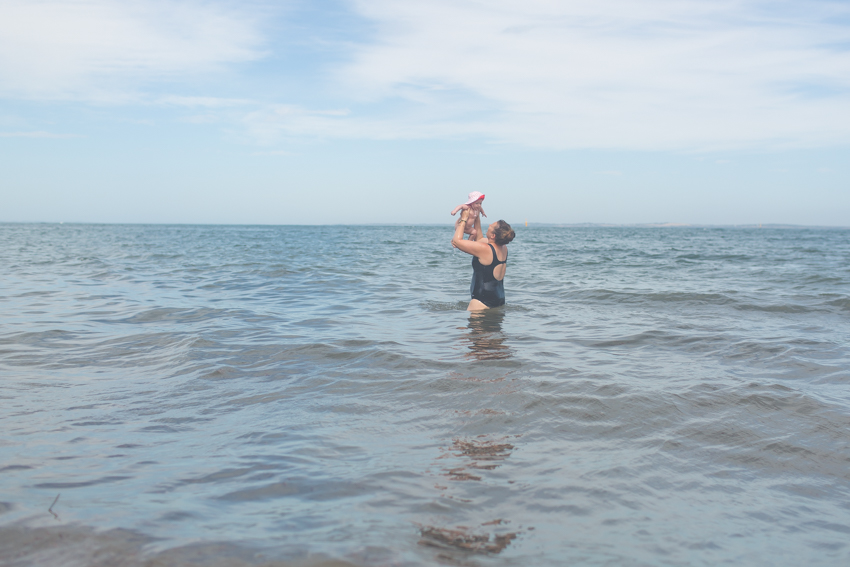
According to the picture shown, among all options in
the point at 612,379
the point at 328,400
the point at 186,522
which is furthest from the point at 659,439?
the point at 186,522

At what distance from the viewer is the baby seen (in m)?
7.87

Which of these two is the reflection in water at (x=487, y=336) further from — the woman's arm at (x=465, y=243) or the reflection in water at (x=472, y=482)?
the woman's arm at (x=465, y=243)

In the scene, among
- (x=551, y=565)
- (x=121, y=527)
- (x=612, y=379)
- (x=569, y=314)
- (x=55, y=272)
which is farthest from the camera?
(x=55, y=272)

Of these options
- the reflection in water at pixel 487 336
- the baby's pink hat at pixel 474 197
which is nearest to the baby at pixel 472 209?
the baby's pink hat at pixel 474 197

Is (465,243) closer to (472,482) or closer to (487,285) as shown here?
(487,285)

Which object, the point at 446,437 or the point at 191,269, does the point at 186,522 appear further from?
the point at 191,269

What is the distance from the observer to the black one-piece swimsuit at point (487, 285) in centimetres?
873

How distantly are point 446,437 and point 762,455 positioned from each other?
237 centimetres

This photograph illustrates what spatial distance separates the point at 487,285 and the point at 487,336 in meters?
1.31

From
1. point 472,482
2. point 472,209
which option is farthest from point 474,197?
point 472,482

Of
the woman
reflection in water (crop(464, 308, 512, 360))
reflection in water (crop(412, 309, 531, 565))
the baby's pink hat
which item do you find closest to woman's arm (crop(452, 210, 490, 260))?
the woman

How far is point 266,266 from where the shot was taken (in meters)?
20.5

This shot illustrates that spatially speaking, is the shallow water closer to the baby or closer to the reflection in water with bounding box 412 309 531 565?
the reflection in water with bounding box 412 309 531 565

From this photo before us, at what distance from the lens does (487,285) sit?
8977 millimetres
